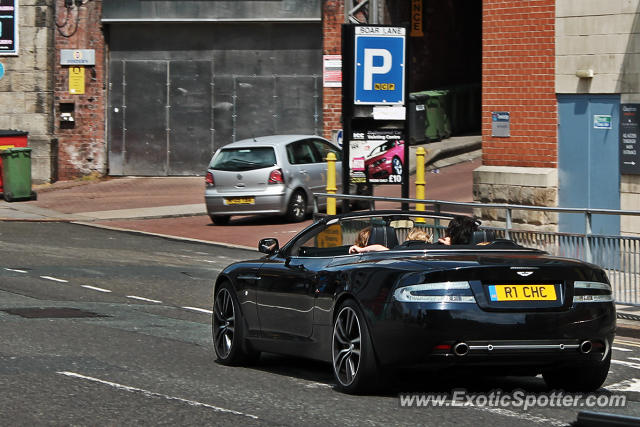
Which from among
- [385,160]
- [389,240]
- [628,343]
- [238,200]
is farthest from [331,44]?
[389,240]

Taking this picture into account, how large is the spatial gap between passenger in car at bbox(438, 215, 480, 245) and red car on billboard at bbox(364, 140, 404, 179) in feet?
30.2

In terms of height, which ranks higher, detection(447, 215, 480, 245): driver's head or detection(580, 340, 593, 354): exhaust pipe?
detection(447, 215, 480, 245): driver's head

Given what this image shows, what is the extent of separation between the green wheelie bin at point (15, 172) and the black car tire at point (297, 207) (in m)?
6.97

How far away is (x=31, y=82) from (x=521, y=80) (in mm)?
16382

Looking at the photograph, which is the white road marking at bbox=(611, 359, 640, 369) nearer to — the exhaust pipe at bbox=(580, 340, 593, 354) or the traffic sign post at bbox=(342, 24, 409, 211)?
the exhaust pipe at bbox=(580, 340, 593, 354)

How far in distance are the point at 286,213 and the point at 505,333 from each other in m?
16.0

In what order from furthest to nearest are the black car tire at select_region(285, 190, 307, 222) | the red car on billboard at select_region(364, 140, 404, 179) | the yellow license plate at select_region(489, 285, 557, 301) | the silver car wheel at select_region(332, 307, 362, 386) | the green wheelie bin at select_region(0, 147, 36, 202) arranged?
the green wheelie bin at select_region(0, 147, 36, 202), the black car tire at select_region(285, 190, 307, 222), the red car on billboard at select_region(364, 140, 404, 179), the silver car wheel at select_region(332, 307, 362, 386), the yellow license plate at select_region(489, 285, 557, 301)

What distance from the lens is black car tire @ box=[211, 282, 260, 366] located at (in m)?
10.2

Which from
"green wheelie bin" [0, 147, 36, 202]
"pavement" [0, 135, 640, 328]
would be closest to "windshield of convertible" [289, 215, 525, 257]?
"pavement" [0, 135, 640, 328]

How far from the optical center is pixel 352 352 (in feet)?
27.8

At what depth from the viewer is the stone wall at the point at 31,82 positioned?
32.4 meters

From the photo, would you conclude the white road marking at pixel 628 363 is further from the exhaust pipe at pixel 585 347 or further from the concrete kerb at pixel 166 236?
the concrete kerb at pixel 166 236

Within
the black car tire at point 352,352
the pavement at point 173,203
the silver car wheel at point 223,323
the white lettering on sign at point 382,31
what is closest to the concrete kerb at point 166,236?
the pavement at point 173,203

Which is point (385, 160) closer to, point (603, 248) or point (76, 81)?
point (603, 248)
